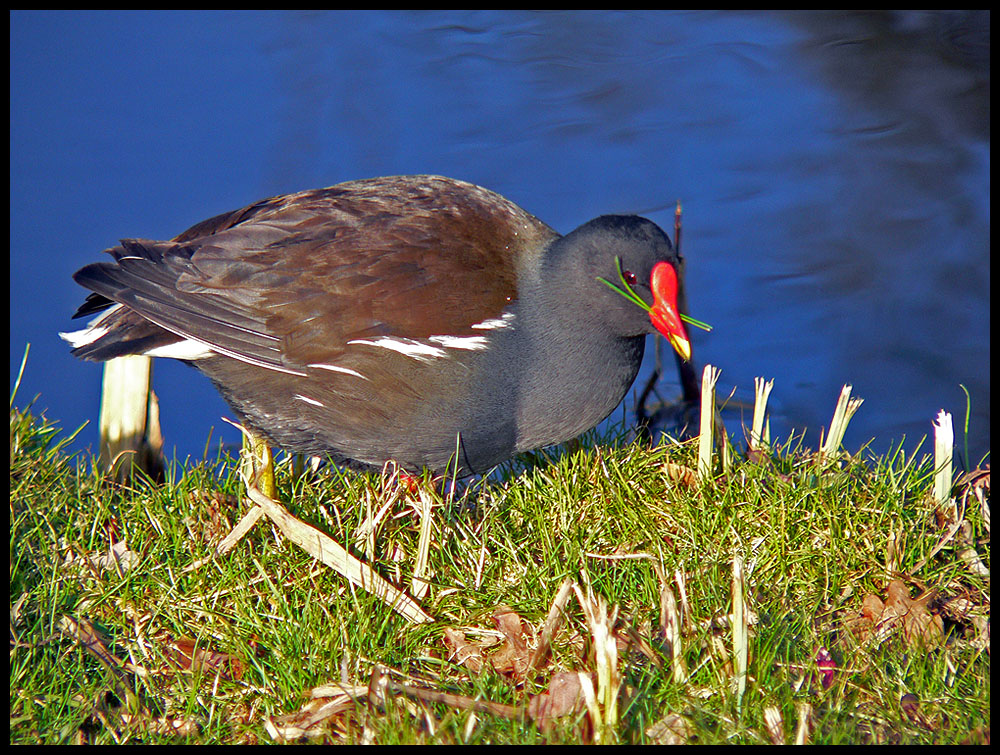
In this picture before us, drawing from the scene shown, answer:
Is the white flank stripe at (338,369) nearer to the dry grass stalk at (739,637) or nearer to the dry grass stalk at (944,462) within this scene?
the dry grass stalk at (739,637)

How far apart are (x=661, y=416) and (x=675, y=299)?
5.44 feet

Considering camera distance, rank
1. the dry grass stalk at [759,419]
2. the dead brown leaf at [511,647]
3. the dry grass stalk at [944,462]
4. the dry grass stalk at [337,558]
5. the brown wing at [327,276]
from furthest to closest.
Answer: the dry grass stalk at [759,419]
the dry grass stalk at [944,462]
the brown wing at [327,276]
the dry grass stalk at [337,558]
the dead brown leaf at [511,647]

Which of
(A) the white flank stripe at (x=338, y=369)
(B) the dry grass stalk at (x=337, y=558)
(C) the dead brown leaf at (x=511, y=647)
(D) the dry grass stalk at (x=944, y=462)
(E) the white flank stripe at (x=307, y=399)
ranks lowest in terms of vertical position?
(C) the dead brown leaf at (x=511, y=647)

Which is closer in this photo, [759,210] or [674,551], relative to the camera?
[674,551]

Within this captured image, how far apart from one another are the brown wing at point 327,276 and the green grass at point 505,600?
1.81 feet

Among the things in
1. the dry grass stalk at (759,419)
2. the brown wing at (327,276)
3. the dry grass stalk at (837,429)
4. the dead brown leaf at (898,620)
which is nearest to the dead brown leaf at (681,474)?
the dry grass stalk at (759,419)

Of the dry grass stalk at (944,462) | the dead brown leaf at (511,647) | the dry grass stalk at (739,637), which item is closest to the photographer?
the dry grass stalk at (739,637)

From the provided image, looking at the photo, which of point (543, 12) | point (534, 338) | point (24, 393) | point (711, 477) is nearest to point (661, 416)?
point (711, 477)

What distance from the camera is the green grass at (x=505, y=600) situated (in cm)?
244

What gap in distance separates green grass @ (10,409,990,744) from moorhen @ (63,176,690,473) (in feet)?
0.83

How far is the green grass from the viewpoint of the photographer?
95.9 inches

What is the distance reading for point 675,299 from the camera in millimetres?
2986

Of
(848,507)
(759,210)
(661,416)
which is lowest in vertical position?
(661,416)

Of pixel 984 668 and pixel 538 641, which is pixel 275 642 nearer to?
pixel 538 641
